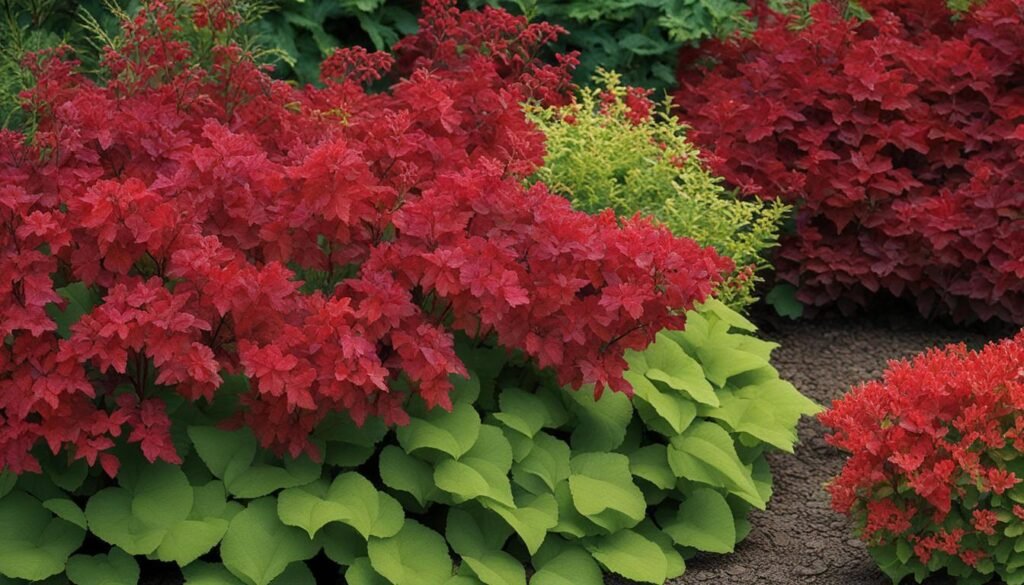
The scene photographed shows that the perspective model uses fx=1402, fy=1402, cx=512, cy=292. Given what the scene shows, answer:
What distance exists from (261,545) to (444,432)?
0.57m

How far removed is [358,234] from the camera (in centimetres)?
391

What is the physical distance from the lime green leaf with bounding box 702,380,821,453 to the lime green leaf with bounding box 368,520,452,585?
41.1 inches

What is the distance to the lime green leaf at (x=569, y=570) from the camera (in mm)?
3770

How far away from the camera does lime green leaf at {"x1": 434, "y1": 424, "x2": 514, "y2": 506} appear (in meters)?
3.69

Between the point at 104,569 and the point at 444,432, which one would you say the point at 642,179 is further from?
the point at 104,569

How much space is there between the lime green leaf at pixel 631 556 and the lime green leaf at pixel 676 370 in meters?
0.49

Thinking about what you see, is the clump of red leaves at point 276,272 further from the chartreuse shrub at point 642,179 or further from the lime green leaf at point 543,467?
the chartreuse shrub at point 642,179

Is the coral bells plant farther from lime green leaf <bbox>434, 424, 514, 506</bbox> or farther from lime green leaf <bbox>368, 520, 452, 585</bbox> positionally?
lime green leaf <bbox>368, 520, 452, 585</bbox>

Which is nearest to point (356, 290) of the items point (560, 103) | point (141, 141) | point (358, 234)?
point (358, 234)

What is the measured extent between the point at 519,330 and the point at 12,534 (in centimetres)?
142

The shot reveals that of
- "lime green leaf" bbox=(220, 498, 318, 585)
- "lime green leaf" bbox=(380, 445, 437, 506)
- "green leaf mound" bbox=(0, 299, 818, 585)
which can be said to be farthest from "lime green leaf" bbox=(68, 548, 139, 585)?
"lime green leaf" bbox=(380, 445, 437, 506)

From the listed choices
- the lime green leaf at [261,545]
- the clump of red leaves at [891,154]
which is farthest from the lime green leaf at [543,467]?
the clump of red leaves at [891,154]

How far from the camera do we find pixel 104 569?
3604 millimetres

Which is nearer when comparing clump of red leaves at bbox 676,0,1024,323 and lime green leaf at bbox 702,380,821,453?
lime green leaf at bbox 702,380,821,453
